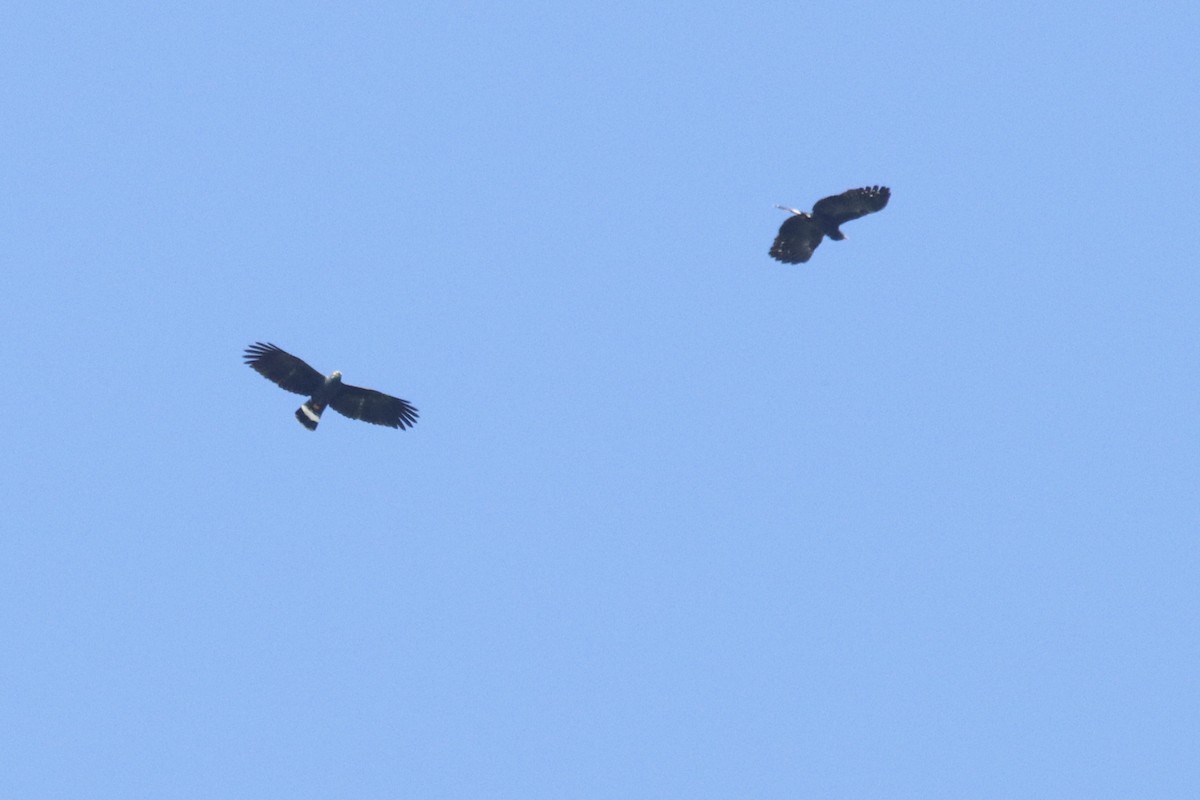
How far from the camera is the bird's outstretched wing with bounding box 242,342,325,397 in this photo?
39.8m

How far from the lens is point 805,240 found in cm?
4041

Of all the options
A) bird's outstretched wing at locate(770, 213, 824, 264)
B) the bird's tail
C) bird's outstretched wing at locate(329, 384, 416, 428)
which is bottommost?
the bird's tail

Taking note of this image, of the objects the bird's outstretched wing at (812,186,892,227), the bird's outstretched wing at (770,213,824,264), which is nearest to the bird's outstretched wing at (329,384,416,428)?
the bird's outstretched wing at (770,213,824,264)

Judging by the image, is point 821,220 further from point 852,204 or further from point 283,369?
point 283,369

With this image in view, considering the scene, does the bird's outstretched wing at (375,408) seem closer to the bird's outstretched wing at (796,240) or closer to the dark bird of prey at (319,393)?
the dark bird of prey at (319,393)

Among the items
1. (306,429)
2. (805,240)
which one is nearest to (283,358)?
(306,429)

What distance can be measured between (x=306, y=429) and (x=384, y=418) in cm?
167

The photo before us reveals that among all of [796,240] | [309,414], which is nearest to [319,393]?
[309,414]

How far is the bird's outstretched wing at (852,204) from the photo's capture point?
3931 cm

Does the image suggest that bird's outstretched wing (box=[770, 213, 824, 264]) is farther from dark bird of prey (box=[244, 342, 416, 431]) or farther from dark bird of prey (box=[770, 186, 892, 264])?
dark bird of prey (box=[244, 342, 416, 431])

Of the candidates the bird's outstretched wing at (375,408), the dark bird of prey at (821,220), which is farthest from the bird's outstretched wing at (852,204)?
the bird's outstretched wing at (375,408)

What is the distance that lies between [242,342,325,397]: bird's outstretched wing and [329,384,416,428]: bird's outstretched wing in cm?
61

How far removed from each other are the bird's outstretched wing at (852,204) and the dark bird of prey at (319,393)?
8.92 metres

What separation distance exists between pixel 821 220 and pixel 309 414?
10568 mm
